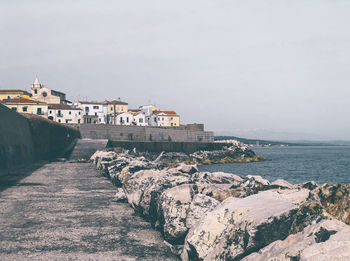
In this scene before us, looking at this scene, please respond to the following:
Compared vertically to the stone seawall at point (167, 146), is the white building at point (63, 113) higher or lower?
higher

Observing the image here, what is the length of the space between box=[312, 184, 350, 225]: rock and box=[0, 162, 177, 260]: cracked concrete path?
2474 mm

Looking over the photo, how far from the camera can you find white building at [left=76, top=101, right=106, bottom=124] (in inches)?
→ 3578

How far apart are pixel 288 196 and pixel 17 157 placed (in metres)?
17.6

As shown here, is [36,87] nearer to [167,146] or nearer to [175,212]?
[167,146]

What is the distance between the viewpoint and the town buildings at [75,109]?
77.9m

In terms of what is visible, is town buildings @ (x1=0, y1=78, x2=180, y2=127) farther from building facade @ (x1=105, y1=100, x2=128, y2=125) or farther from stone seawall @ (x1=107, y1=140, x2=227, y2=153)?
stone seawall @ (x1=107, y1=140, x2=227, y2=153)

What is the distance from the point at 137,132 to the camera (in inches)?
2327

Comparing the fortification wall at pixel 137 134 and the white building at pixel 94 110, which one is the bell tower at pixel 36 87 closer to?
the white building at pixel 94 110

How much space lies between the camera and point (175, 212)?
614cm

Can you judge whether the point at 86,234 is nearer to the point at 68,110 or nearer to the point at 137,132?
the point at 137,132

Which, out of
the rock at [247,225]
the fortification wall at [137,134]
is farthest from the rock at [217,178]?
the fortification wall at [137,134]

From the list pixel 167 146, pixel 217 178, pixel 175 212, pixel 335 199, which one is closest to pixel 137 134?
pixel 167 146

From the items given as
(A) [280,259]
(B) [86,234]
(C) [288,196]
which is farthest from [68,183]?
(A) [280,259]

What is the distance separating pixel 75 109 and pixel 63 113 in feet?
11.3
